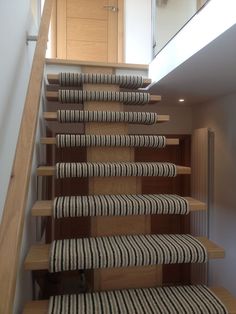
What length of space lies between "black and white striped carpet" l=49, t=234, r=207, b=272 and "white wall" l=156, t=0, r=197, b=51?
4.83 ft

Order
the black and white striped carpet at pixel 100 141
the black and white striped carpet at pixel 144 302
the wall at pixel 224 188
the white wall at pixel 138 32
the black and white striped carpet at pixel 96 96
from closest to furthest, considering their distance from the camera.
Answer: the black and white striped carpet at pixel 144 302 < the black and white striped carpet at pixel 100 141 < the black and white striped carpet at pixel 96 96 < the wall at pixel 224 188 < the white wall at pixel 138 32

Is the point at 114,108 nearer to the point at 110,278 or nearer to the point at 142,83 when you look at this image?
the point at 142,83

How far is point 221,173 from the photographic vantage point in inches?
120

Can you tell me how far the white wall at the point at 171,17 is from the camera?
215 cm

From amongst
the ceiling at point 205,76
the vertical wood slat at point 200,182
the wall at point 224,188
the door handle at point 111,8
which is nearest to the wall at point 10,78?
the ceiling at point 205,76

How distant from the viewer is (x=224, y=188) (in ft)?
9.77

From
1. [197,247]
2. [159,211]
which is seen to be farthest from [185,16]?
[197,247]

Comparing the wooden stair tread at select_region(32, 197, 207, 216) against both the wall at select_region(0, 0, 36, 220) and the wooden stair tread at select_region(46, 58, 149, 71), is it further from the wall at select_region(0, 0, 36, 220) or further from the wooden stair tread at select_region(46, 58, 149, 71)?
the wooden stair tread at select_region(46, 58, 149, 71)

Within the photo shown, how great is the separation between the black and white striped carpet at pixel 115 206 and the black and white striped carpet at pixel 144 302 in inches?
14.7

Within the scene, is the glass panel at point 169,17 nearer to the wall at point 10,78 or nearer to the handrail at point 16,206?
the wall at point 10,78

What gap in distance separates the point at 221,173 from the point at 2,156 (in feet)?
7.70

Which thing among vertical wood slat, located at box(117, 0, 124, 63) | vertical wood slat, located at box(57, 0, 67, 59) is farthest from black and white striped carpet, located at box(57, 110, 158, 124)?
vertical wood slat, located at box(57, 0, 67, 59)

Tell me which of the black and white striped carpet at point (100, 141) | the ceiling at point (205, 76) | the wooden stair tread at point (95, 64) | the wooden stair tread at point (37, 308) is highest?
the wooden stair tread at point (95, 64)

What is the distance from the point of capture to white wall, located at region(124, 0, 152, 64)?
3.87m
